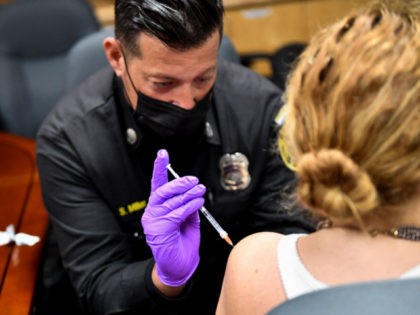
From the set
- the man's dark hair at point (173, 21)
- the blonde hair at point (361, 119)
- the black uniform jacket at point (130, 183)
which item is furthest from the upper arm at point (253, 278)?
the man's dark hair at point (173, 21)

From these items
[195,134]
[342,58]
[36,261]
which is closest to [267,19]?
[195,134]

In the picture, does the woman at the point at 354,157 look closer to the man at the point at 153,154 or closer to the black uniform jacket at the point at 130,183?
the man at the point at 153,154

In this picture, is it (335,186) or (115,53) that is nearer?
(335,186)

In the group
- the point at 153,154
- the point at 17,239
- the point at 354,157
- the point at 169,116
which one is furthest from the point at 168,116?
the point at 354,157

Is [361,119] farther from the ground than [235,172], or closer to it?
farther from the ground

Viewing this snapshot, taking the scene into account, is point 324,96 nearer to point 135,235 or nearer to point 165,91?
point 165,91

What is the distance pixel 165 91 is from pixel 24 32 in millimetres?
1726

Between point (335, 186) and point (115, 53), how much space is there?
832 millimetres

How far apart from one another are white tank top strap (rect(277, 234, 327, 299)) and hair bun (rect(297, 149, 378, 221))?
0.10 m

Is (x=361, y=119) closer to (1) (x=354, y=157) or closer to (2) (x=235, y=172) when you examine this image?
(1) (x=354, y=157)

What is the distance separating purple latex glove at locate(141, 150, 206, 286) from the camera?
47.1 inches

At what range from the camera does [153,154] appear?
59.3 inches

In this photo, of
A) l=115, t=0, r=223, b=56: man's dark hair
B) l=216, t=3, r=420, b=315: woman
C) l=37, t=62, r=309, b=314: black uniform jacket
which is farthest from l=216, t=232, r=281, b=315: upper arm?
l=115, t=0, r=223, b=56: man's dark hair

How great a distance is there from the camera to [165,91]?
1346 mm
